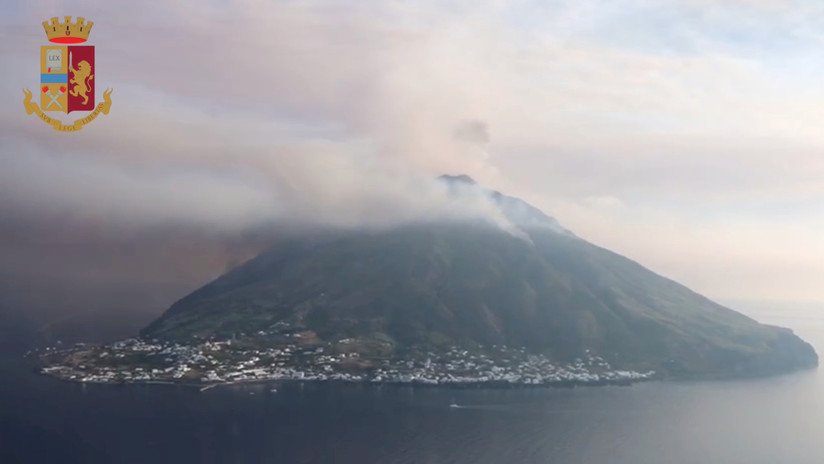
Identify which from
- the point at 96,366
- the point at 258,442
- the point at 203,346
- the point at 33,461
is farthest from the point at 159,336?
the point at 33,461

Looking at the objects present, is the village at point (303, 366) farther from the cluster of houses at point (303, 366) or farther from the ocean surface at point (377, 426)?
the ocean surface at point (377, 426)

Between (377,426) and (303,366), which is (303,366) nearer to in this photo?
(303,366)

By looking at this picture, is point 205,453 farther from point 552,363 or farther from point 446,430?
point 552,363

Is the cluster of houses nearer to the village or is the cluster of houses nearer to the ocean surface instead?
the village

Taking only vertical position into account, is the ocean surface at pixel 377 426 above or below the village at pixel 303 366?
below

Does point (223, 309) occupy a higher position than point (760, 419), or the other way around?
point (223, 309)

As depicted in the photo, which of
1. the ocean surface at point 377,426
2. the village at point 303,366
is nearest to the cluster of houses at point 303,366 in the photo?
the village at point 303,366
